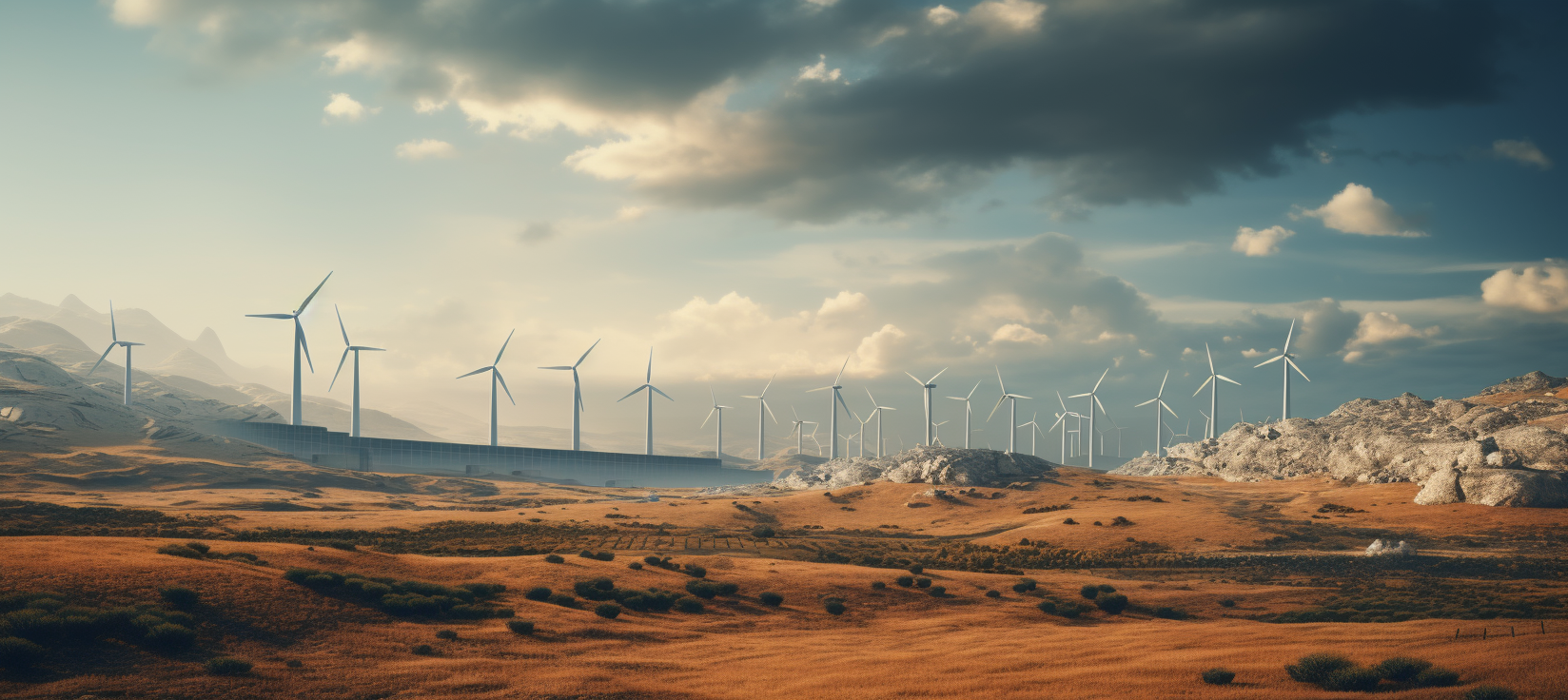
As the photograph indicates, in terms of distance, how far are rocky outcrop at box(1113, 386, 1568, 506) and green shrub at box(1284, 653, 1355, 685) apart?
97.0 meters

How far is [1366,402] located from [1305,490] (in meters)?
71.8

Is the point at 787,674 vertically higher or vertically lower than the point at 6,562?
lower

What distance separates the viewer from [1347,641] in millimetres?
35906

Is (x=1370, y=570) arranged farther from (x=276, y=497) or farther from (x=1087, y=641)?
(x=276, y=497)

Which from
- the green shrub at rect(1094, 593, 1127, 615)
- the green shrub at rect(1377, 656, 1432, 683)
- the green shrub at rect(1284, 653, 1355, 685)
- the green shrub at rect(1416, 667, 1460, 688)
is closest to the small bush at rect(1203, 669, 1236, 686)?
the green shrub at rect(1284, 653, 1355, 685)

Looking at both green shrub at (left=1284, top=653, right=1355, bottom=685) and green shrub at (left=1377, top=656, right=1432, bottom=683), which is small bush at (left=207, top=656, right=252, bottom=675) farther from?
green shrub at (left=1377, top=656, right=1432, bottom=683)

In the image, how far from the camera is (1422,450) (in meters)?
123

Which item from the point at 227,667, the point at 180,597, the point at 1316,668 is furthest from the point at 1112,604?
the point at 180,597

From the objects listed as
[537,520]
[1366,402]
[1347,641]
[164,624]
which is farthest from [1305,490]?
[164,624]

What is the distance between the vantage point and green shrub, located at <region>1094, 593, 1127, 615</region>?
5091 cm

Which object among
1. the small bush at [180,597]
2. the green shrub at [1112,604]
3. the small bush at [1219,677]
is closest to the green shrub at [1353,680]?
the small bush at [1219,677]

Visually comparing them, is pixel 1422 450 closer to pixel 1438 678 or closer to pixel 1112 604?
pixel 1112 604

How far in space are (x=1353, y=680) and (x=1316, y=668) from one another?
4.56 ft

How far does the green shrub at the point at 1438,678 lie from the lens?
2789 cm
